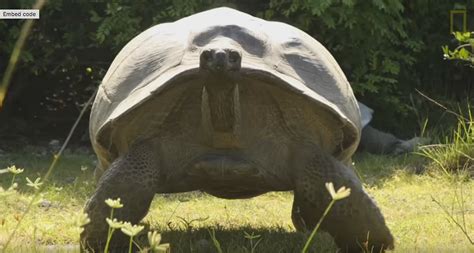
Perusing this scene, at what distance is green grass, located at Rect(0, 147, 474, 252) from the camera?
2830 millimetres

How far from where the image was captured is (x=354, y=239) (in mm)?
2562

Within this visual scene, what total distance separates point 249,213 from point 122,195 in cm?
151

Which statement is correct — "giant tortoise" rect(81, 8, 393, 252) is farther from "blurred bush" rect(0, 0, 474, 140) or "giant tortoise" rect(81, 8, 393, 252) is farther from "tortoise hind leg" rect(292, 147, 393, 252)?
"blurred bush" rect(0, 0, 474, 140)

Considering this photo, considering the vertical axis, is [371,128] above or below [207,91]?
below

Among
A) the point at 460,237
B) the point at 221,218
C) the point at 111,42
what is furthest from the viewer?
the point at 111,42

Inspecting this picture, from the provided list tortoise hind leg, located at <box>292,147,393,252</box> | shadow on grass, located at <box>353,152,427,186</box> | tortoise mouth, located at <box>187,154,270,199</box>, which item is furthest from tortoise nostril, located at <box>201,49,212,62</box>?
shadow on grass, located at <box>353,152,427,186</box>

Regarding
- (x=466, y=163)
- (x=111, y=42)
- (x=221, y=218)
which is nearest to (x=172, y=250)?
A: (x=221, y=218)

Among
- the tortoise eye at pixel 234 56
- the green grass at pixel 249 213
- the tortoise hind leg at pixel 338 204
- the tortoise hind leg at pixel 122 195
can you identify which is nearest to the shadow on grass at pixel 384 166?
the green grass at pixel 249 213

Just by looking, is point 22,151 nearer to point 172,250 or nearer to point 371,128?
point 371,128

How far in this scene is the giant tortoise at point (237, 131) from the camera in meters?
2.47

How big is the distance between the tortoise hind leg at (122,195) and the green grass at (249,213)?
0.14 meters

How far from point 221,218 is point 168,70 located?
4.33ft

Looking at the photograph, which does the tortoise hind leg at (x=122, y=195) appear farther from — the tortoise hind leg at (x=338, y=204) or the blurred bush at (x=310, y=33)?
the blurred bush at (x=310, y=33)

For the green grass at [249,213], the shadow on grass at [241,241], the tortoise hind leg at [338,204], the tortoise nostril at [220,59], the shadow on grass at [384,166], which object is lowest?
the shadow on grass at [384,166]
